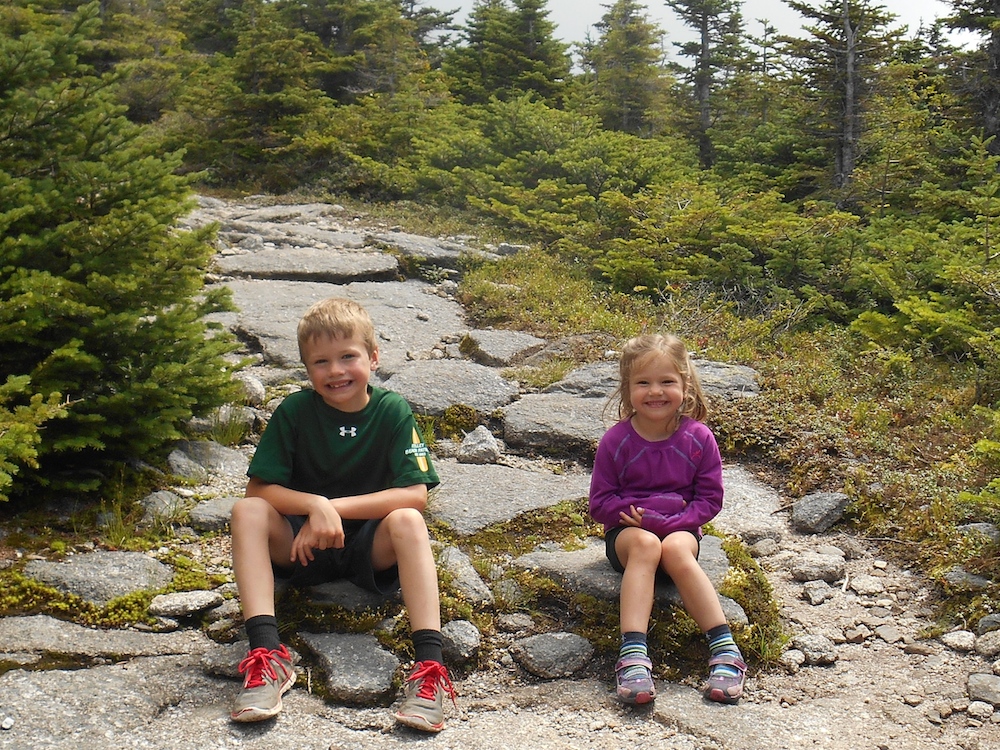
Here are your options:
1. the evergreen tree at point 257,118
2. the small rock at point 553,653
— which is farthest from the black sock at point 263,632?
the evergreen tree at point 257,118

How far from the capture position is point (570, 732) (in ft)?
9.75

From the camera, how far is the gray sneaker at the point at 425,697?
2.88 m

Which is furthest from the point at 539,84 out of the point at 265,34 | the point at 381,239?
the point at 381,239

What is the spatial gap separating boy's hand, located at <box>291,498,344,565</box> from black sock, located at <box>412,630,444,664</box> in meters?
0.44

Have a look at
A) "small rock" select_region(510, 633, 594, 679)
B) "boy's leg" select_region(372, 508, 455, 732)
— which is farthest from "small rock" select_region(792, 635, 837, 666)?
"boy's leg" select_region(372, 508, 455, 732)

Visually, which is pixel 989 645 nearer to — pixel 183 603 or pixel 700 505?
pixel 700 505

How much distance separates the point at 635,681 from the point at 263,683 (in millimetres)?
1280

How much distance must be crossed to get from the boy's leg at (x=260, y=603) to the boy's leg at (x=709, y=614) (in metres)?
1.48

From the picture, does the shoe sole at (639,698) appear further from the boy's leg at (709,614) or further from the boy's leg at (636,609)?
the boy's leg at (709,614)

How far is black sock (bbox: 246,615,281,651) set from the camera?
3.03 metres

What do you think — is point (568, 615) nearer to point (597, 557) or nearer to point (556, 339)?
point (597, 557)

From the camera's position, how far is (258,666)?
296 centimetres

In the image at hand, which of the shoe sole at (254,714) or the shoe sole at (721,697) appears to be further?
the shoe sole at (721,697)

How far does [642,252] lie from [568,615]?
23.2 feet
